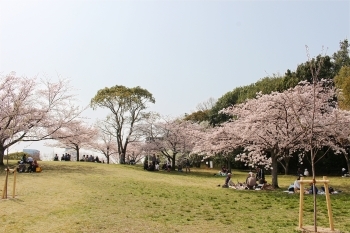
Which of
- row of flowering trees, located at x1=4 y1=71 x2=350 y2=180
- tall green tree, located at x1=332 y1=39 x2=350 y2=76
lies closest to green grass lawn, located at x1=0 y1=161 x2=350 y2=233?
row of flowering trees, located at x1=4 y1=71 x2=350 y2=180

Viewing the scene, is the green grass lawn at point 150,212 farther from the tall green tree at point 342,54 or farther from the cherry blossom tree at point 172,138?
the tall green tree at point 342,54

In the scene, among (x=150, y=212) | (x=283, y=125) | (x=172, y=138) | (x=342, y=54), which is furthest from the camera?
(x=342, y=54)

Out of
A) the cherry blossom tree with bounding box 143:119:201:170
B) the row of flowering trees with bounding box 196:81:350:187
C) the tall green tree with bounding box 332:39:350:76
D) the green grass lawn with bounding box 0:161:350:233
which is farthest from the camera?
the tall green tree with bounding box 332:39:350:76

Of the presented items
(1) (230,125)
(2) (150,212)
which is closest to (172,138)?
(1) (230,125)

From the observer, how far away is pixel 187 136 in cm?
3644

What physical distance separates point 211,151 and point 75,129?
51.1 ft

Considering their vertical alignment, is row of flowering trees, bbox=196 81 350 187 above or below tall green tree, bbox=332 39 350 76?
below

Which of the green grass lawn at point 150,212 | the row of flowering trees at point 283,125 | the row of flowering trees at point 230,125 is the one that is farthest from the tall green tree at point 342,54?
the green grass lawn at point 150,212

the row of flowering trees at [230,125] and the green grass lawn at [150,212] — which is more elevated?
the row of flowering trees at [230,125]

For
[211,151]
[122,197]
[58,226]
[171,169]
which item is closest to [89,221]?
[58,226]

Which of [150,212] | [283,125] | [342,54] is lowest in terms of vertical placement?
[150,212]

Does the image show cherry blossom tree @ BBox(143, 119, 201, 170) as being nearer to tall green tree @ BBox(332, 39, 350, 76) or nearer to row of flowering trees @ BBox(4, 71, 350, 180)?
row of flowering trees @ BBox(4, 71, 350, 180)

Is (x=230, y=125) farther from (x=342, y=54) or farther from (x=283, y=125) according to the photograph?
→ (x=342, y=54)

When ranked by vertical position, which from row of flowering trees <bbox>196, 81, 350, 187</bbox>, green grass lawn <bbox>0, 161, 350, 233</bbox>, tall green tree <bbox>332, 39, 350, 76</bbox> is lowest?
green grass lawn <bbox>0, 161, 350, 233</bbox>
